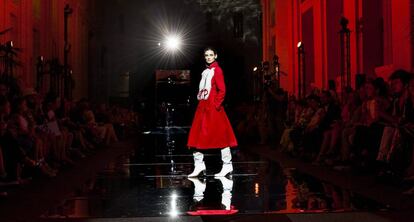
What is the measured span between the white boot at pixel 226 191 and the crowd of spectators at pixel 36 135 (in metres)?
2.43

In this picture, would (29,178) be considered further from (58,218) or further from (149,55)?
(149,55)

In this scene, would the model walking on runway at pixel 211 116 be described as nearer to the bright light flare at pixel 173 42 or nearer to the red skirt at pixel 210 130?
the red skirt at pixel 210 130

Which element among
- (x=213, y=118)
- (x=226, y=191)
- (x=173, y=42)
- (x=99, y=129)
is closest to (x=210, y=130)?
(x=213, y=118)

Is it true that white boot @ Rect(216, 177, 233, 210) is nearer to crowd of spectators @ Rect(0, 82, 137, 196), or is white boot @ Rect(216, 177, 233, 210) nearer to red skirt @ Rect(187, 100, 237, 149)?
red skirt @ Rect(187, 100, 237, 149)

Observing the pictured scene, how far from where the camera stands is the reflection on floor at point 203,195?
19.6ft

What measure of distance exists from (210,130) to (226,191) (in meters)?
1.69

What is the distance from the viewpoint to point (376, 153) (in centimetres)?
894

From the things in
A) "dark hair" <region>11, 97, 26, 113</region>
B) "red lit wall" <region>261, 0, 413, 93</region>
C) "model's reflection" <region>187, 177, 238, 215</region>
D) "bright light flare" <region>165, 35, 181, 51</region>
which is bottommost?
"model's reflection" <region>187, 177, 238, 215</region>

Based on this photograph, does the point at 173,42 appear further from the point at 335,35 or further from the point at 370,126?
the point at 370,126

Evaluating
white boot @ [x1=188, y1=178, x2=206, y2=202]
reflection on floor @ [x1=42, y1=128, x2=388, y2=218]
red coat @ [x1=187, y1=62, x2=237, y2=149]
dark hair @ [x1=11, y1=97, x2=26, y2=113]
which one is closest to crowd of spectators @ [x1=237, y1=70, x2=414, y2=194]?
reflection on floor @ [x1=42, y1=128, x2=388, y2=218]

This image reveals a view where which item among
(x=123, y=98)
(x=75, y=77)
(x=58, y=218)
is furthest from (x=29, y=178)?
(x=123, y=98)

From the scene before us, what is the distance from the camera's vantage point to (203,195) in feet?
23.2

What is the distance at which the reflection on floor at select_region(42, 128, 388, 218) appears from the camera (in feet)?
19.6

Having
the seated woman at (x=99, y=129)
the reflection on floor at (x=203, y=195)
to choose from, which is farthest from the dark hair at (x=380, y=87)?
the seated woman at (x=99, y=129)
